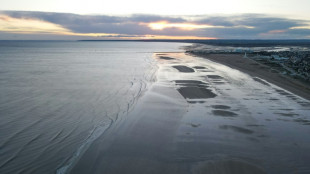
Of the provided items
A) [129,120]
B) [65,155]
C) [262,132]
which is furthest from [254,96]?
[65,155]

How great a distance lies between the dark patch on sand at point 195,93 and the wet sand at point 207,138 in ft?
1.24

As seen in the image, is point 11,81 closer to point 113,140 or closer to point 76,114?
point 76,114

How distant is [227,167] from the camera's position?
847 cm

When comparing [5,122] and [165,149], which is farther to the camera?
[5,122]

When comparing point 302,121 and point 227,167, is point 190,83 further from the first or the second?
point 227,167

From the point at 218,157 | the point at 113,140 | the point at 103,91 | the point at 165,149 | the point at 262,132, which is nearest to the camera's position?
the point at 218,157

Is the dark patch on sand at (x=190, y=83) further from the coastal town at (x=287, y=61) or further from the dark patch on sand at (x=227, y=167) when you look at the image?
the dark patch on sand at (x=227, y=167)

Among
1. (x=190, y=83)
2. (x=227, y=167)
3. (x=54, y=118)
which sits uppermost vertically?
(x=190, y=83)

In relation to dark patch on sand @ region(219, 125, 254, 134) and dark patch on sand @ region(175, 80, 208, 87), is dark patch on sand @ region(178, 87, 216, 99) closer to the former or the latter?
dark patch on sand @ region(175, 80, 208, 87)

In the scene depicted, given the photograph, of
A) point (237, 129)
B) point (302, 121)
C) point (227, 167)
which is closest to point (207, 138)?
point (237, 129)

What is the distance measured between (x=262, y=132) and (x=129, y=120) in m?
6.87

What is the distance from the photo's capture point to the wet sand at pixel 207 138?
8.60 meters

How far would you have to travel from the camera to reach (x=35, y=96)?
63.1ft

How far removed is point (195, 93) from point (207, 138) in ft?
30.1
